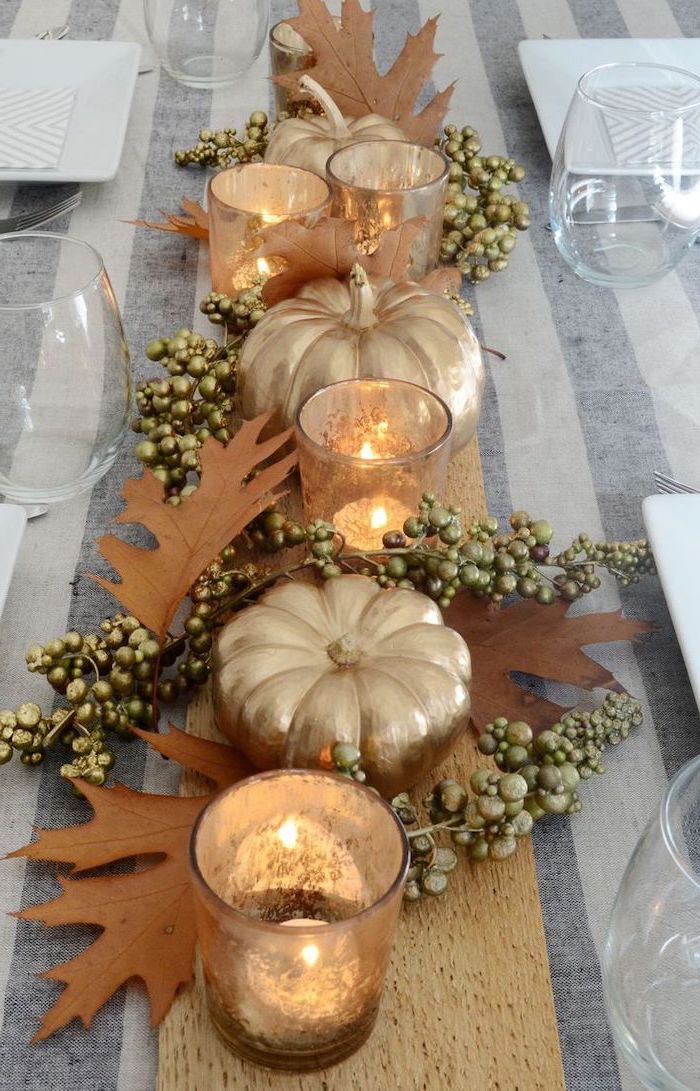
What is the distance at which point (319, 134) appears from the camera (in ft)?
3.20

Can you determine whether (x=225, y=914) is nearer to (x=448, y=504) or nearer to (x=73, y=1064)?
(x=73, y=1064)

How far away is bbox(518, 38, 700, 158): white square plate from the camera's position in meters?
1.21

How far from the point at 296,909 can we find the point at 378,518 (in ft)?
0.81

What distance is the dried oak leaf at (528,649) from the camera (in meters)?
0.62

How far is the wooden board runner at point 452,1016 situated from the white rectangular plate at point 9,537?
267 mm

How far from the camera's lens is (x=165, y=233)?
1.07 m

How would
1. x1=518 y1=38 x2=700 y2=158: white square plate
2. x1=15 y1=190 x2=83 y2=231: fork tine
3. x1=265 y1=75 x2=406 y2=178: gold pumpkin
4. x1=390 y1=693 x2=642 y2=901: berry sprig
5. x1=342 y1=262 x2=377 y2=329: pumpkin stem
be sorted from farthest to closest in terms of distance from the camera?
x1=518 y1=38 x2=700 y2=158: white square plate, x1=15 y1=190 x2=83 y2=231: fork tine, x1=265 y1=75 x2=406 y2=178: gold pumpkin, x1=342 y1=262 x2=377 y2=329: pumpkin stem, x1=390 y1=693 x2=642 y2=901: berry sprig

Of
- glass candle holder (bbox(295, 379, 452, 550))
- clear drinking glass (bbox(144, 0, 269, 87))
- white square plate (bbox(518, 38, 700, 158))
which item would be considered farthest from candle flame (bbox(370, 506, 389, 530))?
clear drinking glass (bbox(144, 0, 269, 87))

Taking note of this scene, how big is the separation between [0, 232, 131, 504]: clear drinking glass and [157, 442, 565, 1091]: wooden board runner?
0.38 metres

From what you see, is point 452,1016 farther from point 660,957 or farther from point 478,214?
point 478,214

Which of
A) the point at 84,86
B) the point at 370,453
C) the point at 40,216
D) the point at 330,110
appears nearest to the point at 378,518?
the point at 370,453

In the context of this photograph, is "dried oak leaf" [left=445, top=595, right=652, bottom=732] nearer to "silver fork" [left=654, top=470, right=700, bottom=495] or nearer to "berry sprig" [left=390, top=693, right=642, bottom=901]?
"berry sprig" [left=390, top=693, right=642, bottom=901]

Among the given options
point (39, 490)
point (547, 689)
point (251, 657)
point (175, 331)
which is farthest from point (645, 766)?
point (175, 331)

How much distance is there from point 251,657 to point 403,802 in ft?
0.33
